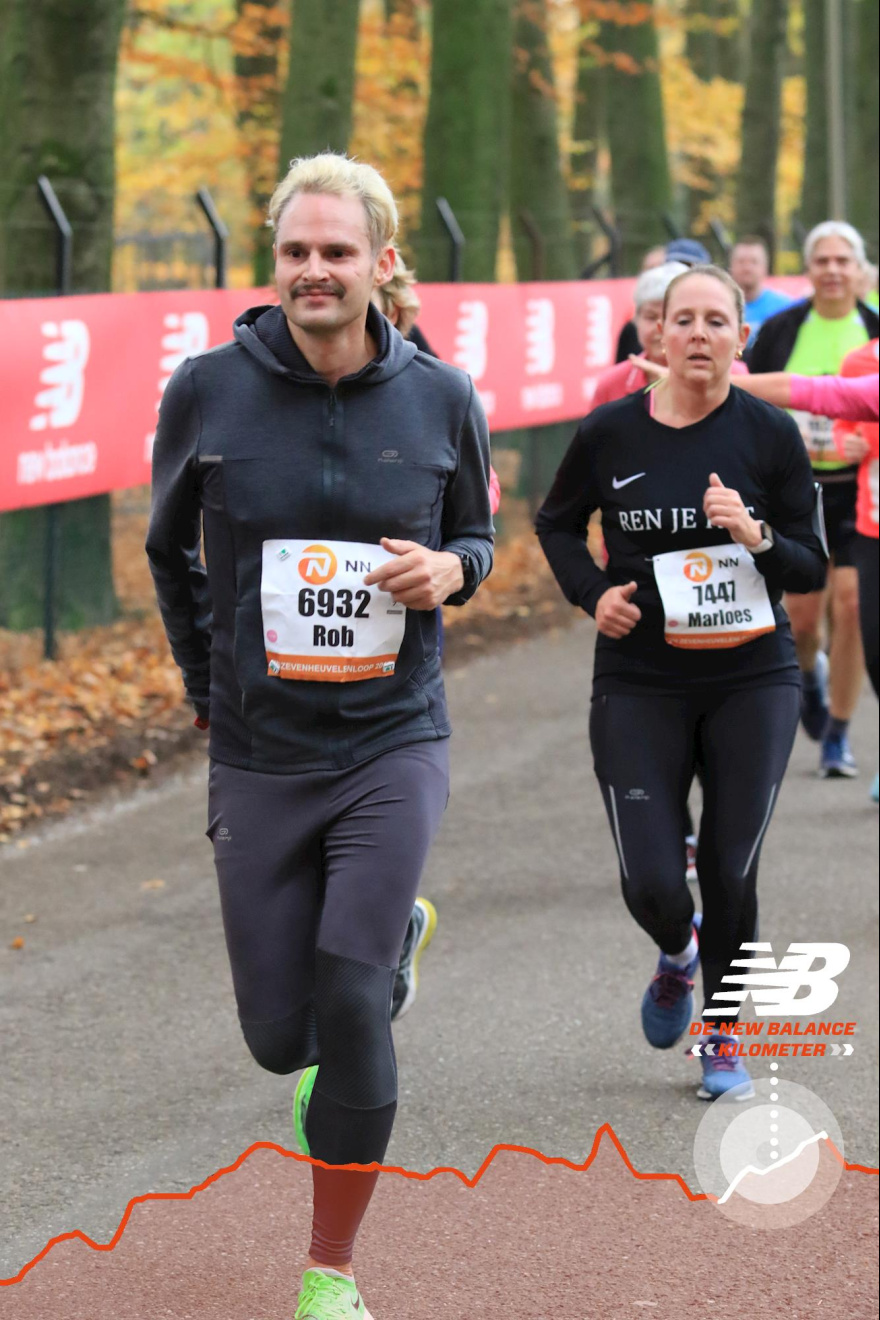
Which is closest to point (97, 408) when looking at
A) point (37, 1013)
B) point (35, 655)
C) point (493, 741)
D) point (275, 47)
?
point (35, 655)

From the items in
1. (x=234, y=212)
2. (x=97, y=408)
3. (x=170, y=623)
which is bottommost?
(x=234, y=212)

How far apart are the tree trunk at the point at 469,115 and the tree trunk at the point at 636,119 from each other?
22.7ft

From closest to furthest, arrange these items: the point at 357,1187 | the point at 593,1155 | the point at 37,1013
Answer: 1. the point at 357,1187
2. the point at 593,1155
3. the point at 37,1013

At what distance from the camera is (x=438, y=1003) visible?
258 inches

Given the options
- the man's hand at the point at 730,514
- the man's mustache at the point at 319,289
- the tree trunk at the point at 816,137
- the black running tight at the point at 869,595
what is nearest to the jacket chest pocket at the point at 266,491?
the man's mustache at the point at 319,289

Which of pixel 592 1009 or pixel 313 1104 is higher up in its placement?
pixel 313 1104

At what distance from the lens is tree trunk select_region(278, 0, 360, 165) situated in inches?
633

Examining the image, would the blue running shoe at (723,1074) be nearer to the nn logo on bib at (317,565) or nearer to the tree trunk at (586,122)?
the nn logo on bib at (317,565)

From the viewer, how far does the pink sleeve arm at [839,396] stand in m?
6.44

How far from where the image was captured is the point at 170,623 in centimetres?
456

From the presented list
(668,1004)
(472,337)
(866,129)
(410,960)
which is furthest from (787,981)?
(866,129)

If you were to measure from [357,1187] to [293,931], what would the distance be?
0.54 m

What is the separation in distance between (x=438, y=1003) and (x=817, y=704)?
3948 millimetres

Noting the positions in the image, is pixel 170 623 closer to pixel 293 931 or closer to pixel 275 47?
pixel 293 931
